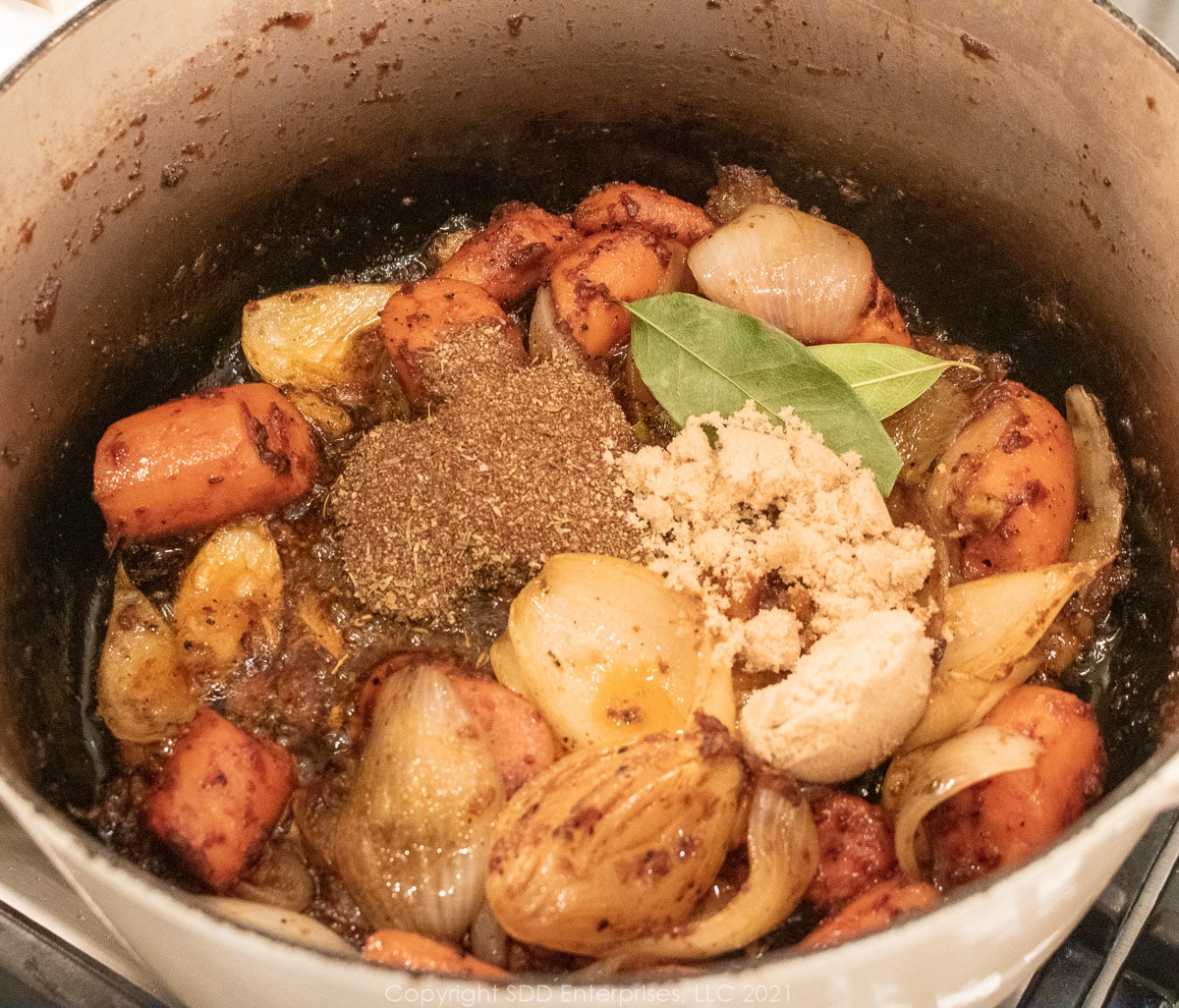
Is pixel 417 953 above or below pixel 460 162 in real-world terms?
below

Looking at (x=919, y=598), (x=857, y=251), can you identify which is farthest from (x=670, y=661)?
(x=857, y=251)

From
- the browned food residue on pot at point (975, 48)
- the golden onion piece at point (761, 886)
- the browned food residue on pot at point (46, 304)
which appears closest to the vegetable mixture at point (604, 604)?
the golden onion piece at point (761, 886)

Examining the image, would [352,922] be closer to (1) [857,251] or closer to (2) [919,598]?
(2) [919,598]

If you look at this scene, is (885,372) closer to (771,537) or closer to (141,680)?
(771,537)

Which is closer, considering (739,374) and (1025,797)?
(1025,797)

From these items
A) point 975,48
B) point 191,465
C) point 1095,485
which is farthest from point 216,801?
point 975,48

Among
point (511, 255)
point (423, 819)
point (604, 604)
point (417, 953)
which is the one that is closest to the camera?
point (417, 953)

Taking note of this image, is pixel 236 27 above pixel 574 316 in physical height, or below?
above
